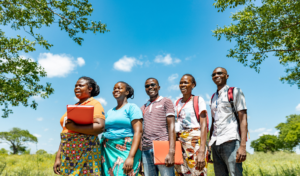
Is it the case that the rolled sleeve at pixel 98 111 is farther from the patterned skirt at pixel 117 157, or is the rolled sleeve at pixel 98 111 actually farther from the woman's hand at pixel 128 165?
the woman's hand at pixel 128 165

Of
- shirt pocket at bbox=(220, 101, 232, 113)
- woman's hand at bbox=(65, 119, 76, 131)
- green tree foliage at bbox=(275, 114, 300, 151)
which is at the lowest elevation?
green tree foliage at bbox=(275, 114, 300, 151)

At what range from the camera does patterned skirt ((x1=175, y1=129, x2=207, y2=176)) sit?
3.12 m

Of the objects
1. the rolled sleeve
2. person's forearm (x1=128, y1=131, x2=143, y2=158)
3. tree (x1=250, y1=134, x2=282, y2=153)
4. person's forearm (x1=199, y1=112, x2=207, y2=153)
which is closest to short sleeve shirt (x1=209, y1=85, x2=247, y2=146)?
person's forearm (x1=199, y1=112, x2=207, y2=153)

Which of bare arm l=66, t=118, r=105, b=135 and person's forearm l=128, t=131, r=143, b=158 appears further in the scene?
person's forearm l=128, t=131, r=143, b=158

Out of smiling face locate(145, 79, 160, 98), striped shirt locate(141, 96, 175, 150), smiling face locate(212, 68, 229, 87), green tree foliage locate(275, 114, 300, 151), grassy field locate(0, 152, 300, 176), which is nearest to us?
striped shirt locate(141, 96, 175, 150)

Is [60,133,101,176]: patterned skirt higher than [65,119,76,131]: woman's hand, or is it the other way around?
[65,119,76,131]: woman's hand

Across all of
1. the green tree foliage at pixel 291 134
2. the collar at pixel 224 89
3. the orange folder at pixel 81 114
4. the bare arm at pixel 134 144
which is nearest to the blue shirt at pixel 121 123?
the bare arm at pixel 134 144

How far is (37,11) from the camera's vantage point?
695 cm

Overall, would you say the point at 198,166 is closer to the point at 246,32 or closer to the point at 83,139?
the point at 83,139

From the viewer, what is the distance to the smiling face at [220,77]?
3.33 meters

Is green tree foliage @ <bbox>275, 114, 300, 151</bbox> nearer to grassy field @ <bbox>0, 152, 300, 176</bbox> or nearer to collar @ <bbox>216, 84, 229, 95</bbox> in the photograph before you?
grassy field @ <bbox>0, 152, 300, 176</bbox>

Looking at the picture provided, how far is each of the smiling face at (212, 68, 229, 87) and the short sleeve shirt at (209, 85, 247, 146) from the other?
17 cm

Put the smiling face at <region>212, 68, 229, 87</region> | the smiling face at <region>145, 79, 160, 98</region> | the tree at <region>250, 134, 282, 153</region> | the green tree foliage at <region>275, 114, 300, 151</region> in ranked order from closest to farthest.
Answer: the smiling face at <region>212, 68, 229, 87</region>, the smiling face at <region>145, 79, 160, 98</region>, the green tree foliage at <region>275, 114, 300, 151</region>, the tree at <region>250, 134, 282, 153</region>

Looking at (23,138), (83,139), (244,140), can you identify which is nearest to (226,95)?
(244,140)
